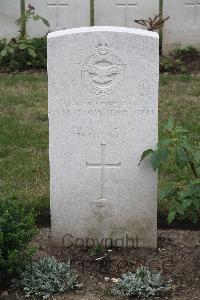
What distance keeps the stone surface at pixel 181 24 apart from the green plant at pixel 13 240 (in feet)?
18.1

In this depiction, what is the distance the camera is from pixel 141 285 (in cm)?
415

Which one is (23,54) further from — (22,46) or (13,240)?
(13,240)

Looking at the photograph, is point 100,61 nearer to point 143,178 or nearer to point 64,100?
point 64,100

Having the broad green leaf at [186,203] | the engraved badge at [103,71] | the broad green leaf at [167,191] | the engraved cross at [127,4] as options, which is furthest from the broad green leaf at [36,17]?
the broad green leaf at [186,203]

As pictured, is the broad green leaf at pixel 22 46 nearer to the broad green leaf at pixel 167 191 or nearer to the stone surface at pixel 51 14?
the stone surface at pixel 51 14

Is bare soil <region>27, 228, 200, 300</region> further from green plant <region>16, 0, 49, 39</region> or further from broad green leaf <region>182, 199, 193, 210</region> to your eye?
green plant <region>16, 0, 49, 39</region>

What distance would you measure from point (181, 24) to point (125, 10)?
73cm

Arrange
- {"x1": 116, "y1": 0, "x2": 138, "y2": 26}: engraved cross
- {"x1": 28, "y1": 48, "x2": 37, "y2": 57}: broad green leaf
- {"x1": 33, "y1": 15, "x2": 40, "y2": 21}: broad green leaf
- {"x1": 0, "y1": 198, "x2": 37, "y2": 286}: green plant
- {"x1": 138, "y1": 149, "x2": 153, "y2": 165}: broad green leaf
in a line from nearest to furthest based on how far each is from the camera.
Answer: {"x1": 0, "y1": 198, "x2": 37, "y2": 286}: green plant < {"x1": 138, "y1": 149, "x2": 153, "y2": 165}: broad green leaf < {"x1": 28, "y1": 48, "x2": 37, "y2": 57}: broad green leaf < {"x1": 33, "y1": 15, "x2": 40, "y2": 21}: broad green leaf < {"x1": 116, "y1": 0, "x2": 138, "y2": 26}: engraved cross

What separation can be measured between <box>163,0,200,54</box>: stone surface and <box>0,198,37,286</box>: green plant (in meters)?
5.53

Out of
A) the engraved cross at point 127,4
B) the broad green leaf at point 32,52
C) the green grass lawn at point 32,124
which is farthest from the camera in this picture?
the engraved cross at point 127,4

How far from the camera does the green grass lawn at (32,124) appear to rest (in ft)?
18.2

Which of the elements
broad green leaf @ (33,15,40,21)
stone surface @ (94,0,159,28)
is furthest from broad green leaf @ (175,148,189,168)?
stone surface @ (94,0,159,28)

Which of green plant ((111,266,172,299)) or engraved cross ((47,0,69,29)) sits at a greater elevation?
engraved cross ((47,0,69,29))

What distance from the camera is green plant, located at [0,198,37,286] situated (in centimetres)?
405
